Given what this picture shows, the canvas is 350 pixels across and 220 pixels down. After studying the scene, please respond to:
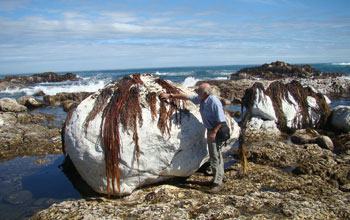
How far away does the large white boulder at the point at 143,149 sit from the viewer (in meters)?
5.24

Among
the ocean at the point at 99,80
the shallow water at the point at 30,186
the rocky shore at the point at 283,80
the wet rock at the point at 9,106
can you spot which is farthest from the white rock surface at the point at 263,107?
the ocean at the point at 99,80

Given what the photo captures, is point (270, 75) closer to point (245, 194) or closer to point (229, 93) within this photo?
point (229, 93)

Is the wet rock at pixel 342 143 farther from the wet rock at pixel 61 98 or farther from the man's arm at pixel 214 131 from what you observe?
the wet rock at pixel 61 98

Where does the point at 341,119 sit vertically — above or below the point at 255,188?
above

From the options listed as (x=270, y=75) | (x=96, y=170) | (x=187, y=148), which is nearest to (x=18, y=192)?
(x=96, y=170)

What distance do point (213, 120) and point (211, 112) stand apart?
18 cm

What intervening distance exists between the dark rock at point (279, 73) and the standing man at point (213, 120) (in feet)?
95.8

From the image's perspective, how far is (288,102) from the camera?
1037 cm

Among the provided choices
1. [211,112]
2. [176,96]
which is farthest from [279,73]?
[211,112]

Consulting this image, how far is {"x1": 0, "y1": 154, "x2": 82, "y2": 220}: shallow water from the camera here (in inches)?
204

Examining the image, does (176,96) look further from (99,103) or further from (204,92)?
(99,103)

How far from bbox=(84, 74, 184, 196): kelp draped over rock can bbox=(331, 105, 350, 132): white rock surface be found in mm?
7052

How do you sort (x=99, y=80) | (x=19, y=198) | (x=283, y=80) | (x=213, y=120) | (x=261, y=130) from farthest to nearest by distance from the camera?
(x=99, y=80)
(x=283, y=80)
(x=261, y=130)
(x=19, y=198)
(x=213, y=120)

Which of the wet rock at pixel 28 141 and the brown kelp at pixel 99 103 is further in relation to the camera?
the wet rock at pixel 28 141
